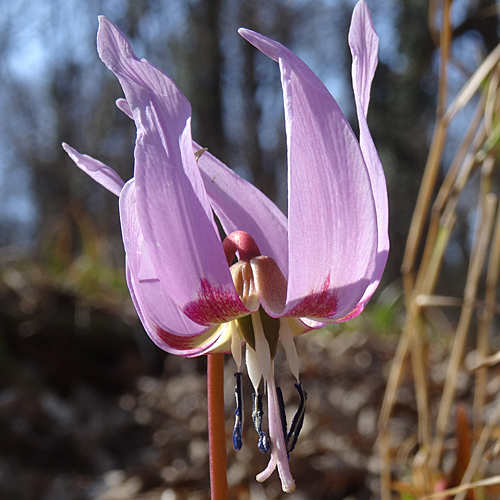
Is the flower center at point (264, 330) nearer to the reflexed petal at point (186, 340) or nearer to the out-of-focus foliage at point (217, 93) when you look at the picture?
the reflexed petal at point (186, 340)

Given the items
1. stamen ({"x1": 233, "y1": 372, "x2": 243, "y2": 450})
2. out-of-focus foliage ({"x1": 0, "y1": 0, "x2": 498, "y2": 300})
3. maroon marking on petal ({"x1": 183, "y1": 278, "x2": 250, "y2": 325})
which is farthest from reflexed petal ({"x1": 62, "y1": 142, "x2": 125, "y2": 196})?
out-of-focus foliage ({"x1": 0, "y1": 0, "x2": 498, "y2": 300})

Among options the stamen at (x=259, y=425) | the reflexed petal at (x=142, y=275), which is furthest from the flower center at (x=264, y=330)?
the reflexed petal at (x=142, y=275)

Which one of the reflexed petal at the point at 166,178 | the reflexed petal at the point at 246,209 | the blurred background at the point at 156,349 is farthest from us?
the blurred background at the point at 156,349

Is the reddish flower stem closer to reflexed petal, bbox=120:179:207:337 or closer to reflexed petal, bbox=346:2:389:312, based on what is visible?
reflexed petal, bbox=120:179:207:337

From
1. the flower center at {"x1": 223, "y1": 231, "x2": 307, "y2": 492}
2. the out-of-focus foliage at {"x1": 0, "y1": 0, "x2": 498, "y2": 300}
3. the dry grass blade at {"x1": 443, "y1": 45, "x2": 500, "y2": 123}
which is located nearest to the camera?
the flower center at {"x1": 223, "y1": 231, "x2": 307, "y2": 492}

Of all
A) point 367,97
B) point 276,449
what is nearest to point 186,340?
point 276,449

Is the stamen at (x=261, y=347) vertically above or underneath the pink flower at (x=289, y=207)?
underneath

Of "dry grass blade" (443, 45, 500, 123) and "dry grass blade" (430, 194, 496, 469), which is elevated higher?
"dry grass blade" (443, 45, 500, 123)

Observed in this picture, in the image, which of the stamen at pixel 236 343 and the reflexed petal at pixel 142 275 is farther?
the stamen at pixel 236 343
